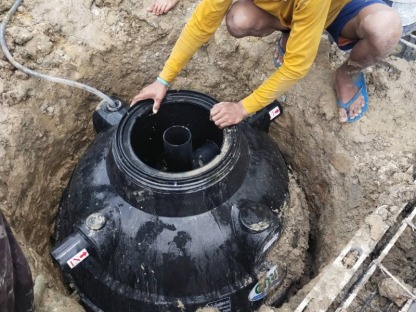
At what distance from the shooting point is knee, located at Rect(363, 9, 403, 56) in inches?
84.1

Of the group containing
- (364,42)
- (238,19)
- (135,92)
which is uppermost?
(364,42)

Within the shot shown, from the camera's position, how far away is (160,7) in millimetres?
2818

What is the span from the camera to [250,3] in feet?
7.59

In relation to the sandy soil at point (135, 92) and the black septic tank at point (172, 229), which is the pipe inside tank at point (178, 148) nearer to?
the black septic tank at point (172, 229)

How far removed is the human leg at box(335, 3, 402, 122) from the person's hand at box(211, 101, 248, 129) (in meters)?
Result: 0.65

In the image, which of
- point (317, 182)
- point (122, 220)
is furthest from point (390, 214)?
point (122, 220)

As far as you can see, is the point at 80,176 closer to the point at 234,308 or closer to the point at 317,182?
the point at 234,308

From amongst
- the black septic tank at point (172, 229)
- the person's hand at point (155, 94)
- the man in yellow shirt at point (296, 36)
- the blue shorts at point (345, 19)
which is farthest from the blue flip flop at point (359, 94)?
the person's hand at point (155, 94)

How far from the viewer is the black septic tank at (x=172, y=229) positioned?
1919 mm

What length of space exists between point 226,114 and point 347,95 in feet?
2.43

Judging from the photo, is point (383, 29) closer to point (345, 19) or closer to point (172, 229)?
point (345, 19)

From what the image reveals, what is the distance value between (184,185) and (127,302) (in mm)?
608

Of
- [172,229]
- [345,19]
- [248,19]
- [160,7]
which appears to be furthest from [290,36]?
[160,7]

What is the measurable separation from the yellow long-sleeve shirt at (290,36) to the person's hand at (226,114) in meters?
0.04
